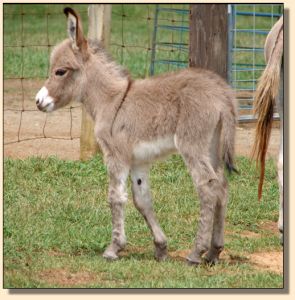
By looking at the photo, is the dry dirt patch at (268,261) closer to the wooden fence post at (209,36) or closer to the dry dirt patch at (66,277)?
the dry dirt patch at (66,277)

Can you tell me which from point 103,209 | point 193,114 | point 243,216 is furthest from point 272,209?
point 193,114

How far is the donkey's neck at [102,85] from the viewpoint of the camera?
6.98 meters

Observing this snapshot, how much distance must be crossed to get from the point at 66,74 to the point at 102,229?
1.38m

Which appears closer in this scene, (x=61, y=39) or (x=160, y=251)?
(x=160, y=251)

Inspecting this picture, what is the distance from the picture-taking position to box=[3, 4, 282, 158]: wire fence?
11.6 metres

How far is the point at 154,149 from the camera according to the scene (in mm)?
6715

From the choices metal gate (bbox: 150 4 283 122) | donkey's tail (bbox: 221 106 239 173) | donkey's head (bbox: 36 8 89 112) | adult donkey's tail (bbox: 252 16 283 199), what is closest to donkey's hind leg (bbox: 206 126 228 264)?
donkey's tail (bbox: 221 106 239 173)

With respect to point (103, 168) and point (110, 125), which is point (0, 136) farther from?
point (103, 168)

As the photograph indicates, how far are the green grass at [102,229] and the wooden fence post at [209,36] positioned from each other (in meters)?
1.28

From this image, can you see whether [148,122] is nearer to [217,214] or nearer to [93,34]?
[217,214]

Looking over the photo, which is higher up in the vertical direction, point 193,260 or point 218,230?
point 218,230

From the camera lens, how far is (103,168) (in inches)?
372

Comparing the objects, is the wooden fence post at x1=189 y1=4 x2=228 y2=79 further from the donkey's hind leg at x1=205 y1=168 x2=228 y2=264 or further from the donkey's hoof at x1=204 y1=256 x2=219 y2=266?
the donkey's hoof at x1=204 y1=256 x2=219 y2=266

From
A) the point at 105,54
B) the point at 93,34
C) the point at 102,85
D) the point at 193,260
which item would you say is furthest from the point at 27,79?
the point at 193,260
